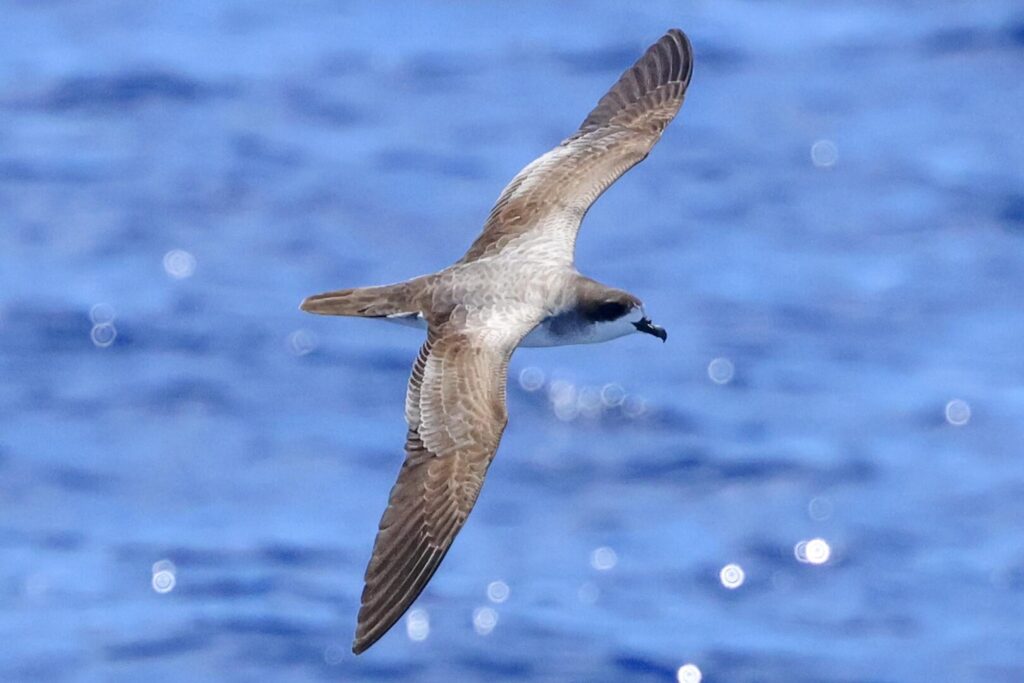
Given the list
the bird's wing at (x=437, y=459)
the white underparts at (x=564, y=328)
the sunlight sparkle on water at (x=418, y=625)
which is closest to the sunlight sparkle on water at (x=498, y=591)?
the sunlight sparkle on water at (x=418, y=625)

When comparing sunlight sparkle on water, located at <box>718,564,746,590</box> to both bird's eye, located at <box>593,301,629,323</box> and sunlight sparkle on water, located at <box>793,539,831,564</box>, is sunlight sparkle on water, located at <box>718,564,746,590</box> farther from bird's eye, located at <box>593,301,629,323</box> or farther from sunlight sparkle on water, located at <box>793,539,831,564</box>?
bird's eye, located at <box>593,301,629,323</box>

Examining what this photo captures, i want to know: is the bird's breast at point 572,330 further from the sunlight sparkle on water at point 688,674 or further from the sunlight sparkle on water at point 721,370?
the sunlight sparkle on water at point 721,370

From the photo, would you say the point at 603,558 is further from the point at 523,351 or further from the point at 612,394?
the point at 523,351

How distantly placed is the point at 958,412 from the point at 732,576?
256cm

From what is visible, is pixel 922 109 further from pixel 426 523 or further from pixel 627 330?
pixel 426 523

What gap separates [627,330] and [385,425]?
5184 millimetres

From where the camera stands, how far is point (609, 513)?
15.0m

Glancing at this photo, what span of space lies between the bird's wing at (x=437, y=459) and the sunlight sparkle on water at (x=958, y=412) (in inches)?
254

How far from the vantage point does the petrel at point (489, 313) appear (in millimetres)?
9258

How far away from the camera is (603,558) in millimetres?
14508

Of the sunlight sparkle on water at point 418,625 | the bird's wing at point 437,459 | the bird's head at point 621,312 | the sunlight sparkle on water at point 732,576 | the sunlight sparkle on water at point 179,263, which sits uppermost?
the sunlight sparkle on water at point 179,263

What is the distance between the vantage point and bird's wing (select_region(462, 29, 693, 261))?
11.1 meters

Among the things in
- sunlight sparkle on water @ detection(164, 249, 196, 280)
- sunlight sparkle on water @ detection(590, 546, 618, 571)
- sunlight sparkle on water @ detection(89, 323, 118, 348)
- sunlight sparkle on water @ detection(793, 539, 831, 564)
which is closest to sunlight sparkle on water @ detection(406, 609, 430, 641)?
sunlight sparkle on water @ detection(590, 546, 618, 571)

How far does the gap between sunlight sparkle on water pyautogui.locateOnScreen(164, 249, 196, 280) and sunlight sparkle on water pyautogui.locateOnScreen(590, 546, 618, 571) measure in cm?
469
